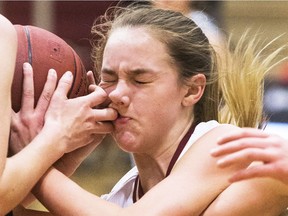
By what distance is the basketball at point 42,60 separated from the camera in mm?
2377

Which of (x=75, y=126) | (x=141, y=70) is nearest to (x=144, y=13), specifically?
(x=141, y=70)

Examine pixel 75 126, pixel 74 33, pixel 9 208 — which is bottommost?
pixel 74 33

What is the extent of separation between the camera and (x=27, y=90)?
2357mm

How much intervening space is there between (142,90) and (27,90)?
14.1 inches

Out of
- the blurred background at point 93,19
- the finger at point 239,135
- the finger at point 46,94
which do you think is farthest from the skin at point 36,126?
the blurred background at point 93,19

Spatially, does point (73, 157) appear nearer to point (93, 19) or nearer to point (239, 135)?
point (239, 135)

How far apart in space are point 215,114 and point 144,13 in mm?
424

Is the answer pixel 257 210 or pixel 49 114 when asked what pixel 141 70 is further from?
pixel 257 210

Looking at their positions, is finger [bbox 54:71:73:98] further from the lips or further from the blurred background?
the blurred background

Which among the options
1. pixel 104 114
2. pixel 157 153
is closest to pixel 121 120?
pixel 104 114

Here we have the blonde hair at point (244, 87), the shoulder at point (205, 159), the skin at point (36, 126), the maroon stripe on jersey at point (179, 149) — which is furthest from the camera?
the blonde hair at point (244, 87)

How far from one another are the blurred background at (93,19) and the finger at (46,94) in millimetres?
4830

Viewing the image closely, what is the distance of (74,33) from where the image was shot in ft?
26.3

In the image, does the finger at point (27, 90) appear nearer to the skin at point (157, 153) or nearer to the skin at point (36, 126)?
the skin at point (36, 126)
